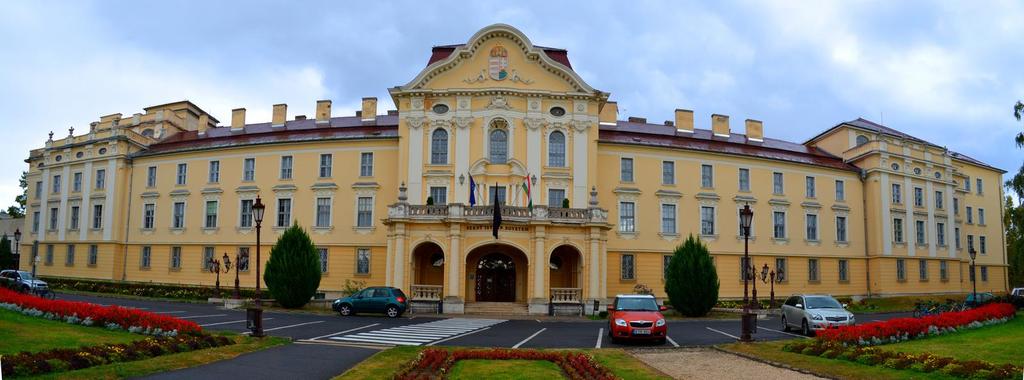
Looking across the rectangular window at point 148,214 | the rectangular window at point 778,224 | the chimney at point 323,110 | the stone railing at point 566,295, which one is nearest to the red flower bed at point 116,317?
the stone railing at point 566,295

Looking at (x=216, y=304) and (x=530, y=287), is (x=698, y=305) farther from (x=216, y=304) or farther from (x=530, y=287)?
(x=216, y=304)

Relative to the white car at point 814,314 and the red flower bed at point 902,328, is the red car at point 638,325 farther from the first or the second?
the white car at point 814,314

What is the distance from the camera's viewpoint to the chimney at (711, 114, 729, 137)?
54562 millimetres

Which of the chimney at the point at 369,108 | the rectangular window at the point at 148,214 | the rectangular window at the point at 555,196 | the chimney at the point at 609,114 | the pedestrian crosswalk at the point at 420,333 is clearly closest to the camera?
the pedestrian crosswalk at the point at 420,333

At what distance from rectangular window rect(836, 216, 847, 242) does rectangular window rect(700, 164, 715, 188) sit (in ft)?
35.6

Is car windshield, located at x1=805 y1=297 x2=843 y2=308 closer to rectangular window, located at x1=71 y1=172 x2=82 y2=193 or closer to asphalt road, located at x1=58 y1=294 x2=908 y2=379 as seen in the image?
asphalt road, located at x1=58 y1=294 x2=908 y2=379

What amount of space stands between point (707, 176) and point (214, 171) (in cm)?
3377

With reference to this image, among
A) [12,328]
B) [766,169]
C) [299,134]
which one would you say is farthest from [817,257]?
[12,328]

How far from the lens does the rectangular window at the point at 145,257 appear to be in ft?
168

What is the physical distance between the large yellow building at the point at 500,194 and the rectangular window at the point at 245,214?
14cm

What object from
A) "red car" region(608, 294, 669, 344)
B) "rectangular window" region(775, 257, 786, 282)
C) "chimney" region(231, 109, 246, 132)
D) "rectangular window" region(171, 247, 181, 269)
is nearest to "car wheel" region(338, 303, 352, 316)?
"red car" region(608, 294, 669, 344)

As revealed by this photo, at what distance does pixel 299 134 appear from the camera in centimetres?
4978

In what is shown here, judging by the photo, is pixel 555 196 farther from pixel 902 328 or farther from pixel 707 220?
pixel 902 328

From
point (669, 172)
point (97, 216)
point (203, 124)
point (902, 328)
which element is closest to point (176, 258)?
point (97, 216)
